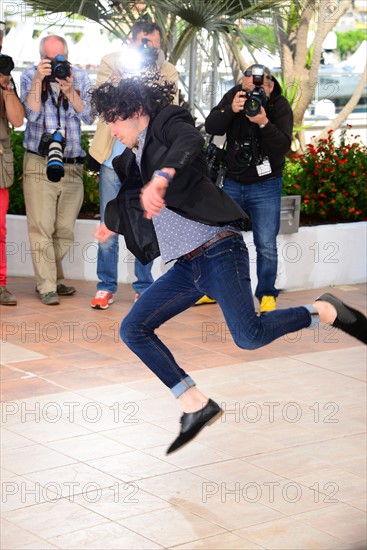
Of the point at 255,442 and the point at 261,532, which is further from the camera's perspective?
the point at 255,442

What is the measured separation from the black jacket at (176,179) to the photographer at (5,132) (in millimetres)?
3847

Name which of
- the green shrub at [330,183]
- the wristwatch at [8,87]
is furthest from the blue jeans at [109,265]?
the green shrub at [330,183]

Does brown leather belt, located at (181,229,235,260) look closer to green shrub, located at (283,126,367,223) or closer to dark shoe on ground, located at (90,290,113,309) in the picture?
dark shoe on ground, located at (90,290,113,309)

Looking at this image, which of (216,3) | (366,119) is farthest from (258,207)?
(366,119)

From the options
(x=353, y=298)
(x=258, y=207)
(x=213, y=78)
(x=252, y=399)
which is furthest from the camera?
(x=213, y=78)

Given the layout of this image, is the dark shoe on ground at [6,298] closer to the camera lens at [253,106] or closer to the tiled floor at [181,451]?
the tiled floor at [181,451]

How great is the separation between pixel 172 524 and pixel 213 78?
6776 mm

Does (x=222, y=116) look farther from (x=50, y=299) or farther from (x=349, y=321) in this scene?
(x=349, y=321)

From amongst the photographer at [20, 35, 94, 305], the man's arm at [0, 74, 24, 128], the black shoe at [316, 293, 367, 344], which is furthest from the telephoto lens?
the black shoe at [316, 293, 367, 344]

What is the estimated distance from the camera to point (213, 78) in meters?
10.8

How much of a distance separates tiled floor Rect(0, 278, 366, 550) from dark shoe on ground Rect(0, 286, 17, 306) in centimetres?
52

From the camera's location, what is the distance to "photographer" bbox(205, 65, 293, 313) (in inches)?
314

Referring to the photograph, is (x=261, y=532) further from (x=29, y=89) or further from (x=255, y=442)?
(x=29, y=89)

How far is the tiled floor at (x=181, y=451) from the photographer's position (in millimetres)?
4695
